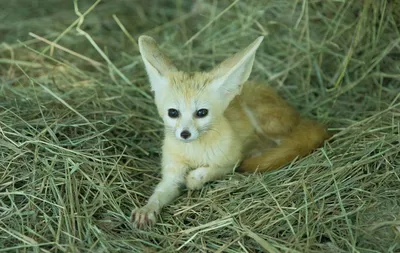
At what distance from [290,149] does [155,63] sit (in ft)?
3.39

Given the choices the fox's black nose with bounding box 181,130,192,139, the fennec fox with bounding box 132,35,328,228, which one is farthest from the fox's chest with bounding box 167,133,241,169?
the fox's black nose with bounding box 181,130,192,139

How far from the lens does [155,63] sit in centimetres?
374

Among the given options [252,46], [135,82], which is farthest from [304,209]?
[135,82]

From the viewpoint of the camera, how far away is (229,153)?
3850 mm

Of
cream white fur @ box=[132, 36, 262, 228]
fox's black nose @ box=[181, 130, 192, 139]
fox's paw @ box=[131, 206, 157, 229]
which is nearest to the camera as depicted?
fox's paw @ box=[131, 206, 157, 229]

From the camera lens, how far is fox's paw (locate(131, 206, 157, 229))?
129 inches

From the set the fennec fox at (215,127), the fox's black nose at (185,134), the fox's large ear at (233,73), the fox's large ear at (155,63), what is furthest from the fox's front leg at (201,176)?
the fox's large ear at (155,63)

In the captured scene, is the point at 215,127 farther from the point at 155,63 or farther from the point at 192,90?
the point at 155,63

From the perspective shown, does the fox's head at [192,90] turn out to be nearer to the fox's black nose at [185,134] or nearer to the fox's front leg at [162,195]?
the fox's black nose at [185,134]

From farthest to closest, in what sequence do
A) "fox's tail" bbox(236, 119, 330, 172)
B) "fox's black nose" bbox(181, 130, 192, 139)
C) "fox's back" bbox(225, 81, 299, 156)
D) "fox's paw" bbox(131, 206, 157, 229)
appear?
"fox's back" bbox(225, 81, 299, 156) < "fox's tail" bbox(236, 119, 330, 172) < "fox's black nose" bbox(181, 130, 192, 139) < "fox's paw" bbox(131, 206, 157, 229)

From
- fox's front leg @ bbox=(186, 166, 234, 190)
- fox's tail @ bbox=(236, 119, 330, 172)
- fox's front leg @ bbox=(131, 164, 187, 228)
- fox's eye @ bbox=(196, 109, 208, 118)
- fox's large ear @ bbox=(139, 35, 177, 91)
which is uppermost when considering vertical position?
fox's large ear @ bbox=(139, 35, 177, 91)

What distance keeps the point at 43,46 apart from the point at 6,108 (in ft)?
4.52

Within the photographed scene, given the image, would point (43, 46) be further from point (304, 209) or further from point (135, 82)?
point (304, 209)

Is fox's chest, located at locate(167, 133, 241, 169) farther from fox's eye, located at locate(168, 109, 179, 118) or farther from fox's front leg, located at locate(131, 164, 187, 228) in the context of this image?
fox's eye, located at locate(168, 109, 179, 118)
